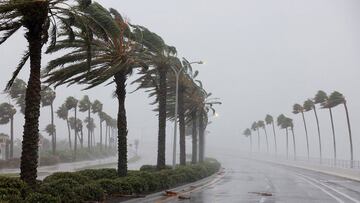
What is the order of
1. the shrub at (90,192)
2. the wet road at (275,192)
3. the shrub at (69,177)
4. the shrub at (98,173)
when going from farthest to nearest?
→ the wet road at (275,192)
the shrub at (98,173)
the shrub at (69,177)
the shrub at (90,192)

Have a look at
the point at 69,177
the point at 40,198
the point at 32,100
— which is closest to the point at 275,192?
the point at 69,177

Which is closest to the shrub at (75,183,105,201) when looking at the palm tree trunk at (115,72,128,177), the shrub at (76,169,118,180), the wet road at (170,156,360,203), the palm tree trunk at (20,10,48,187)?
the palm tree trunk at (20,10,48,187)

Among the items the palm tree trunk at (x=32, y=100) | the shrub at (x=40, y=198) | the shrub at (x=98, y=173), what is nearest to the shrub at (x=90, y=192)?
the palm tree trunk at (x=32, y=100)

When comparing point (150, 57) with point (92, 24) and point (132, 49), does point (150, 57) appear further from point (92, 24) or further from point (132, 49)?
point (92, 24)

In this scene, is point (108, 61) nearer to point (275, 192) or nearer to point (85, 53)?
point (85, 53)

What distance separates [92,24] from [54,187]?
6.26 metres

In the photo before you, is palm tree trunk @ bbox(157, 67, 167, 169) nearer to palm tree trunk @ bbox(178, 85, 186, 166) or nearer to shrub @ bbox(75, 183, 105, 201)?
palm tree trunk @ bbox(178, 85, 186, 166)

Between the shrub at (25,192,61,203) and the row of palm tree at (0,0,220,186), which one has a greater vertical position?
the row of palm tree at (0,0,220,186)

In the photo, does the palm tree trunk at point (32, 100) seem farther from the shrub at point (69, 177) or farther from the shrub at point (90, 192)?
the shrub at point (69, 177)

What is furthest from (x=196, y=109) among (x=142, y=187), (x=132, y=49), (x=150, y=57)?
(x=142, y=187)

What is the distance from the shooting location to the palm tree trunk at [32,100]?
1576cm

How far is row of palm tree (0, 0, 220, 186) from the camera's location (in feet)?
52.4

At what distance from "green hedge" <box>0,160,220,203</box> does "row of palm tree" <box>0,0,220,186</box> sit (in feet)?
4.10

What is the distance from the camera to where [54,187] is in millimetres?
15055
